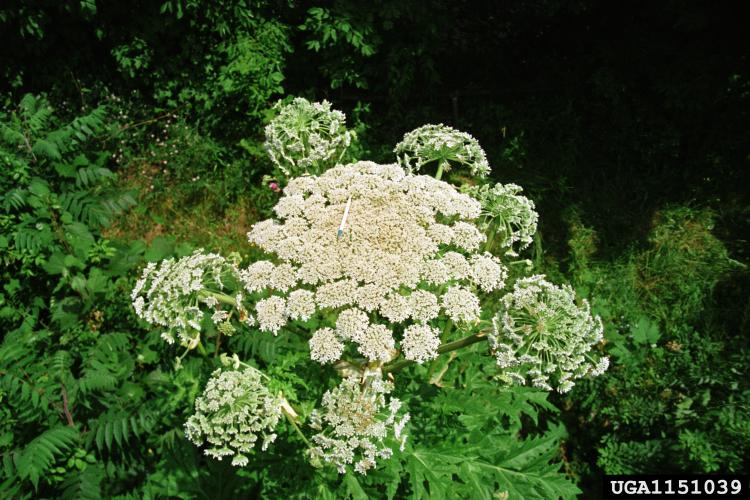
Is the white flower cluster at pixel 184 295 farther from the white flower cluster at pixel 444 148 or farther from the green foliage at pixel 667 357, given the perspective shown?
the green foliage at pixel 667 357

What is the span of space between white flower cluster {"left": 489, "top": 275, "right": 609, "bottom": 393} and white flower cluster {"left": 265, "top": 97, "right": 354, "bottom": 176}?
194cm

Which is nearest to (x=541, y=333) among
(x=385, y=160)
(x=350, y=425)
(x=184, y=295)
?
(x=350, y=425)

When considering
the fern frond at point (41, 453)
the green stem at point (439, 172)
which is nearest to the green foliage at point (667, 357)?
the green stem at point (439, 172)

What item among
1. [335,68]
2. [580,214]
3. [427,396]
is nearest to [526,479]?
[427,396]

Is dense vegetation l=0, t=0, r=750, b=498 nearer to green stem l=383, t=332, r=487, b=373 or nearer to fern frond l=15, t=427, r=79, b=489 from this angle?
fern frond l=15, t=427, r=79, b=489

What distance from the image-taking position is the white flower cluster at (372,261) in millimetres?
3318

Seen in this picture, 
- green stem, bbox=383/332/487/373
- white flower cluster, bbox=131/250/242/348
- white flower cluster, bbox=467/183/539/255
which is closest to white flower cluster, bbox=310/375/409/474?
green stem, bbox=383/332/487/373

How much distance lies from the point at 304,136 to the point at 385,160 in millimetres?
4579

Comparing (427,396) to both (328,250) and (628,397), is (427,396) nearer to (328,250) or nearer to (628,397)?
(328,250)

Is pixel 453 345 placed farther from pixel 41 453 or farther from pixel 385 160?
pixel 385 160

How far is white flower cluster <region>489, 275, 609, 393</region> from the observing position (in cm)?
312

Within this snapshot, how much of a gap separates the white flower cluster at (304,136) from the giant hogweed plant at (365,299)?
18 millimetres

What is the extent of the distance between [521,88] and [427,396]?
7433 mm

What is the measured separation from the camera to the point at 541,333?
315 centimetres
